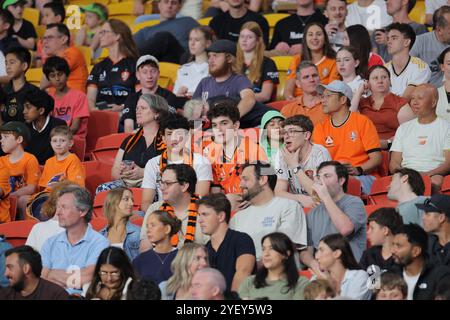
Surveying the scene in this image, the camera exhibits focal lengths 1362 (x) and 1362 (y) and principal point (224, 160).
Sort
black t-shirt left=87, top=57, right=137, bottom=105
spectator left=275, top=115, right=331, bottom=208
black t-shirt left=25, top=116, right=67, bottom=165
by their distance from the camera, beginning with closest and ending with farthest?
spectator left=275, top=115, right=331, bottom=208
black t-shirt left=25, top=116, right=67, bottom=165
black t-shirt left=87, top=57, right=137, bottom=105

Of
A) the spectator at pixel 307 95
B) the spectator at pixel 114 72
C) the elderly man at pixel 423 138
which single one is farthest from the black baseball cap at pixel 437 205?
the spectator at pixel 114 72

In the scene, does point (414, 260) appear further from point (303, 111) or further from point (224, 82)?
point (224, 82)

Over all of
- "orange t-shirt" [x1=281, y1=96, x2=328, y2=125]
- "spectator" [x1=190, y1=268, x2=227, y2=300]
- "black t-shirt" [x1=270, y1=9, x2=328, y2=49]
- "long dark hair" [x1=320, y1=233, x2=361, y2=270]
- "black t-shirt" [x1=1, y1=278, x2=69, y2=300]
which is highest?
"black t-shirt" [x1=270, y1=9, x2=328, y2=49]

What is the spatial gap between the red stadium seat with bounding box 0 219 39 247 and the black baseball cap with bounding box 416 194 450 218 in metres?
2.90

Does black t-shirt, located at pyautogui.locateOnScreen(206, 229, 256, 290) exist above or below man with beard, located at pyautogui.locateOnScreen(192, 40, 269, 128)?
below

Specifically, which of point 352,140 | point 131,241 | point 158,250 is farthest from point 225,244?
point 352,140

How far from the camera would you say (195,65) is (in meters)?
12.6

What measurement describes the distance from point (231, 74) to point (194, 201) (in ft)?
8.07

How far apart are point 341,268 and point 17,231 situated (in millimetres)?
2784

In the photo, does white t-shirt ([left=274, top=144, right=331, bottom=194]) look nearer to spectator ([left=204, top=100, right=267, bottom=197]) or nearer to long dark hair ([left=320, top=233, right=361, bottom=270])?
spectator ([left=204, top=100, right=267, bottom=197])

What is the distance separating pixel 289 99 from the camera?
12.1 metres

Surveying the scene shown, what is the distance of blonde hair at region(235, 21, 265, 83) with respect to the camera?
39.8 feet

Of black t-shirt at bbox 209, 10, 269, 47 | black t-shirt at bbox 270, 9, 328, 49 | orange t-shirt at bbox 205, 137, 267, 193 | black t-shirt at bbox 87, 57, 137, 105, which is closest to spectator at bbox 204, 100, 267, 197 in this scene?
orange t-shirt at bbox 205, 137, 267, 193
